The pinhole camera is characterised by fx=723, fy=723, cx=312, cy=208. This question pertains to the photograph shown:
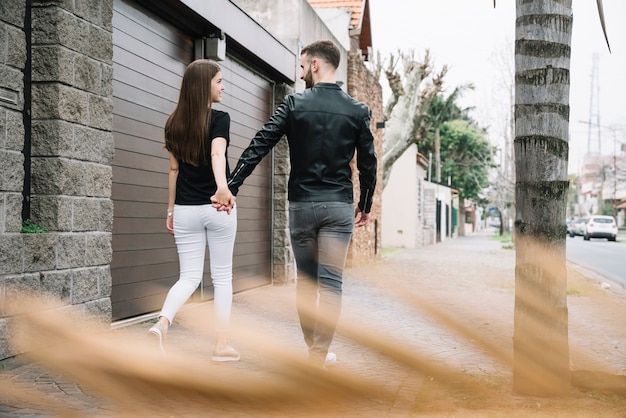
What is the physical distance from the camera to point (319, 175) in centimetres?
431

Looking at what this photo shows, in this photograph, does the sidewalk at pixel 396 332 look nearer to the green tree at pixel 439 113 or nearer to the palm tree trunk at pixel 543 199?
the palm tree trunk at pixel 543 199

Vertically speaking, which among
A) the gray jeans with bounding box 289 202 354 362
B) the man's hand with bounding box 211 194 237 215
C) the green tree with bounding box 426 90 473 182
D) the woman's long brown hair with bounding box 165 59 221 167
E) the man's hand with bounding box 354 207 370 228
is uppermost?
the green tree with bounding box 426 90 473 182

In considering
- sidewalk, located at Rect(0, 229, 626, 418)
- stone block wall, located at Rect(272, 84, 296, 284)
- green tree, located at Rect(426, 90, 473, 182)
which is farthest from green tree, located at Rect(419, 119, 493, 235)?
stone block wall, located at Rect(272, 84, 296, 284)

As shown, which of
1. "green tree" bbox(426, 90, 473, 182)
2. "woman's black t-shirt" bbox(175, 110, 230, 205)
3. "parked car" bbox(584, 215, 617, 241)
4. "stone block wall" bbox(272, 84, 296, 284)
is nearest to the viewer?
"woman's black t-shirt" bbox(175, 110, 230, 205)

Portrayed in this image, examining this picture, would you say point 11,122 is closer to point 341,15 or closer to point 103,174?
point 103,174

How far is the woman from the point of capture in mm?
4508

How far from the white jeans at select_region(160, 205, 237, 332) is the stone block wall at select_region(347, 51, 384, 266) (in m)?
9.88

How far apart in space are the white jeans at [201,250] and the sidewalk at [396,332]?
477mm

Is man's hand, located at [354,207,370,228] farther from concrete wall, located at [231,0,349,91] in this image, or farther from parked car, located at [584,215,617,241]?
parked car, located at [584,215,617,241]

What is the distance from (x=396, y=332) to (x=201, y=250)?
2.42m

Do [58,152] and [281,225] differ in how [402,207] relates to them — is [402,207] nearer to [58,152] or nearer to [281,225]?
[281,225]

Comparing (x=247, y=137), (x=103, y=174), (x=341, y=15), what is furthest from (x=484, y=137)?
(x=103, y=174)

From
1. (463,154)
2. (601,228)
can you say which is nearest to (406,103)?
(601,228)

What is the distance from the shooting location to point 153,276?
22.0 feet
